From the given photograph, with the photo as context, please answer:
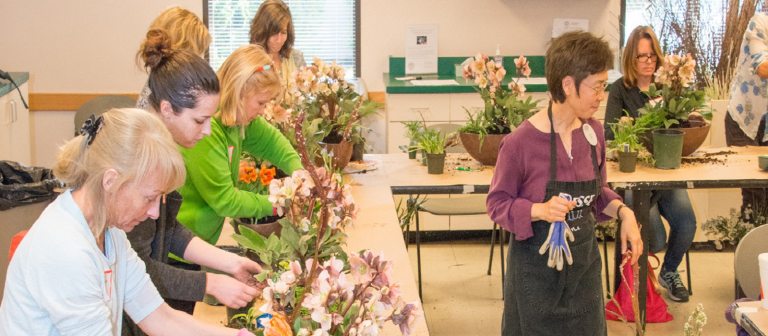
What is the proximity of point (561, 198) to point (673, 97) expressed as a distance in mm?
1773

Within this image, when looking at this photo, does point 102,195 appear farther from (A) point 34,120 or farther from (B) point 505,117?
(A) point 34,120

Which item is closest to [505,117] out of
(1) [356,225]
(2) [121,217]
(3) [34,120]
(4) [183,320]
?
(1) [356,225]

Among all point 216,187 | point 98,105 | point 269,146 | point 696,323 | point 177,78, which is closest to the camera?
point 696,323

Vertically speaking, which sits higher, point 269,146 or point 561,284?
point 269,146

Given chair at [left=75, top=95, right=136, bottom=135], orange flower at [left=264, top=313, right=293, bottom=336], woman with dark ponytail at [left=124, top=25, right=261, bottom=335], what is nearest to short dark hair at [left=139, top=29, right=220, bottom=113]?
woman with dark ponytail at [left=124, top=25, right=261, bottom=335]

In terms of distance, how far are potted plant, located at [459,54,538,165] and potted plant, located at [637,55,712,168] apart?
569mm

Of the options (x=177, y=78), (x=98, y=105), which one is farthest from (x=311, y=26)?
(x=177, y=78)

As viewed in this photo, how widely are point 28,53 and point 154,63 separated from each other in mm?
4450

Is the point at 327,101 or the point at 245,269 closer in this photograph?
the point at 245,269

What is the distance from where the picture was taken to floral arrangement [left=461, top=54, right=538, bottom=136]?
456cm

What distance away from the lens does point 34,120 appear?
6.81 metres

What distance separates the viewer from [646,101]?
4977 millimetres

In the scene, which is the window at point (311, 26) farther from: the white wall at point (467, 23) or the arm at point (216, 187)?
the arm at point (216, 187)

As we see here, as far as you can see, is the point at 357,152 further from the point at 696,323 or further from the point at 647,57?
the point at 696,323
